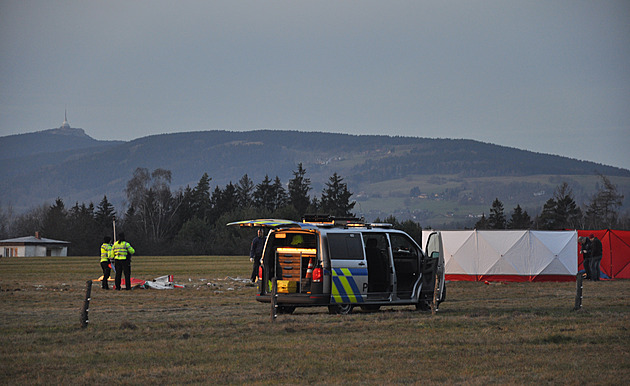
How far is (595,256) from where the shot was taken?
35531 mm

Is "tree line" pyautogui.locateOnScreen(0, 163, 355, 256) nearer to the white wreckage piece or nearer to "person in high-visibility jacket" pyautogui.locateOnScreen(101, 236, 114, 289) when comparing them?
the white wreckage piece

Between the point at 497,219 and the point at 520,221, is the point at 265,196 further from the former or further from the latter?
the point at 520,221

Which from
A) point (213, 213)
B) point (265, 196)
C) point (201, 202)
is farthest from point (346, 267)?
point (265, 196)

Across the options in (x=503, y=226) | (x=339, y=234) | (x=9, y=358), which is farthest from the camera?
(x=503, y=226)

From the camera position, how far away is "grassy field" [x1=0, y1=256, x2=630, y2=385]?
431 inches

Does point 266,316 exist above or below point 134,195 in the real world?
below

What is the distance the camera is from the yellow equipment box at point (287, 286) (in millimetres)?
19078

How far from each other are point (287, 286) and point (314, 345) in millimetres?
5581

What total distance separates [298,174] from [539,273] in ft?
357

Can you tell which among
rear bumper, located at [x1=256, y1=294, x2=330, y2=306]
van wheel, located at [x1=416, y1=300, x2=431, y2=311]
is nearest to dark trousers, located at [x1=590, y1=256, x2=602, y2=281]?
van wheel, located at [x1=416, y1=300, x2=431, y2=311]

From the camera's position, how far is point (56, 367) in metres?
11.5

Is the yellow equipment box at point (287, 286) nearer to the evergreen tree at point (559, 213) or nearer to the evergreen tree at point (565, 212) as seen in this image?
the evergreen tree at point (559, 213)

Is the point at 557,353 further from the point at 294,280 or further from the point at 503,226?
the point at 503,226

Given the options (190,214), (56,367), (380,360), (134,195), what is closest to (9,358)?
(56,367)
